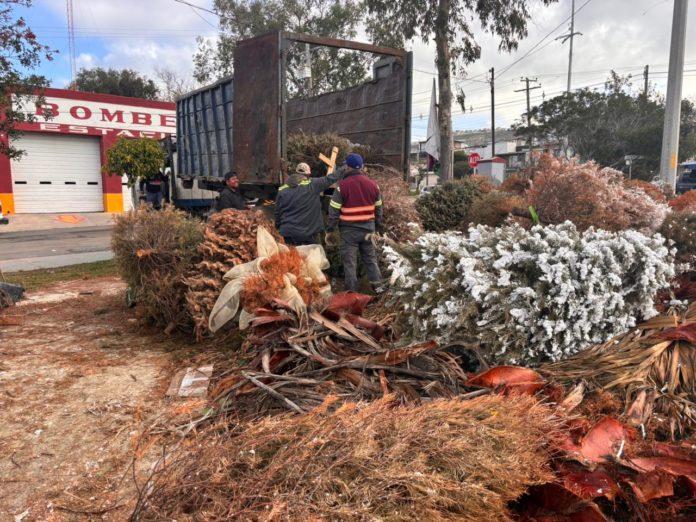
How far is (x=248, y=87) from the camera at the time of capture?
6812mm

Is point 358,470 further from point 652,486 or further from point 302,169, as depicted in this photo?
point 302,169

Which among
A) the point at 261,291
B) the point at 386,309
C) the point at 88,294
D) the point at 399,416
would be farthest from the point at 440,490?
the point at 88,294

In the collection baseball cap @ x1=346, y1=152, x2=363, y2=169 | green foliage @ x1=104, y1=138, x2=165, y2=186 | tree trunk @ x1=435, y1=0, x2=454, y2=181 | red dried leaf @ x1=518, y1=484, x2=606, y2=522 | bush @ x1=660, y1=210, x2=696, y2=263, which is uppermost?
tree trunk @ x1=435, y1=0, x2=454, y2=181

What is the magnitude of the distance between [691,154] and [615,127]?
6.09 meters

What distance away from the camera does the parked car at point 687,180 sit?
76.9ft

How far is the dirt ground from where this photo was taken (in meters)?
2.69

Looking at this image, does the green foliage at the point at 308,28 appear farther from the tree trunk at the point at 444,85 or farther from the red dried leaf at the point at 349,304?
the red dried leaf at the point at 349,304

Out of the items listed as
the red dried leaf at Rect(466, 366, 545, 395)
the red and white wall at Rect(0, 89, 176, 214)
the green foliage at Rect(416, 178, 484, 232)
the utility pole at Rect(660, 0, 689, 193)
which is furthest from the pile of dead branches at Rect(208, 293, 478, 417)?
the red and white wall at Rect(0, 89, 176, 214)

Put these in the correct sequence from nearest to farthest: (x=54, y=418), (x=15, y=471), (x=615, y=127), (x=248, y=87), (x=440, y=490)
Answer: (x=440, y=490) < (x=15, y=471) < (x=54, y=418) < (x=248, y=87) < (x=615, y=127)

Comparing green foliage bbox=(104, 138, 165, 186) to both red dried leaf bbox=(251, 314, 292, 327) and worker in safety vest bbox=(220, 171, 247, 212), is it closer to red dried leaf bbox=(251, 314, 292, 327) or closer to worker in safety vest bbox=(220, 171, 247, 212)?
worker in safety vest bbox=(220, 171, 247, 212)

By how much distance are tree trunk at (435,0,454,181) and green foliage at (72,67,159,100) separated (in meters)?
28.7

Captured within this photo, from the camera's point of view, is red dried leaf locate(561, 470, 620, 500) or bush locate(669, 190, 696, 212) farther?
bush locate(669, 190, 696, 212)

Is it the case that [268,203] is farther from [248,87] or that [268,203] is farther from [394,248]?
[394,248]

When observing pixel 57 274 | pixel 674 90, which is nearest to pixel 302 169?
pixel 57 274
